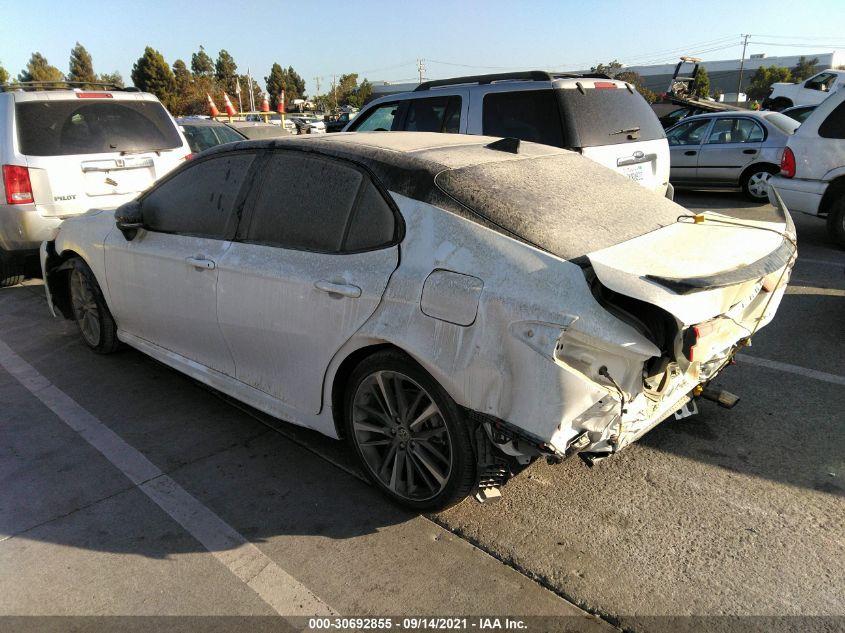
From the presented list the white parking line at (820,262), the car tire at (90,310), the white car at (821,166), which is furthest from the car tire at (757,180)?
the car tire at (90,310)

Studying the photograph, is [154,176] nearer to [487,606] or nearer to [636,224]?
[636,224]

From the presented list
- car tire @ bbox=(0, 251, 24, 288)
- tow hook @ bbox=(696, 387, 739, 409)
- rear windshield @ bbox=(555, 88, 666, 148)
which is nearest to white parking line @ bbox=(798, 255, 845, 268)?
rear windshield @ bbox=(555, 88, 666, 148)

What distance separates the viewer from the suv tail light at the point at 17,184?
6191mm

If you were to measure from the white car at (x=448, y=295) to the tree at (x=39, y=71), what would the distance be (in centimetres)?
8271

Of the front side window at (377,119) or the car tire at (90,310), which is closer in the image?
the car tire at (90,310)

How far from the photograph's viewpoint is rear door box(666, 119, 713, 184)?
1146 centimetres

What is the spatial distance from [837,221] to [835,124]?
110 cm

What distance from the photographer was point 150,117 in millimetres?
7078

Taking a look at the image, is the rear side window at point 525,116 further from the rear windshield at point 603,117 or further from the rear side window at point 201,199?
the rear side window at point 201,199

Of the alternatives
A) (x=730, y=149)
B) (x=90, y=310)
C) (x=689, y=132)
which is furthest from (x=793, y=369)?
(x=689, y=132)

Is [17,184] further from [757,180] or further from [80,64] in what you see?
[80,64]

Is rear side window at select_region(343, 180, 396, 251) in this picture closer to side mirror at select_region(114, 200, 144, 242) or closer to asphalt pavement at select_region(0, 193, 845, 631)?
asphalt pavement at select_region(0, 193, 845, 631)

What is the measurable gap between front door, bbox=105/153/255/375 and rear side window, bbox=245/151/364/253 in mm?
230

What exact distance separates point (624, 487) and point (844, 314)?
11.5 feet
